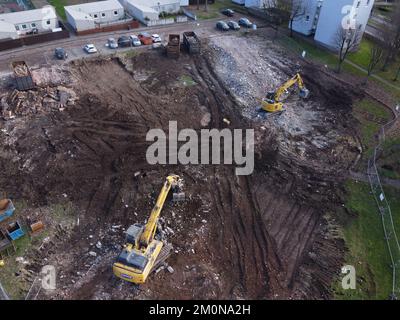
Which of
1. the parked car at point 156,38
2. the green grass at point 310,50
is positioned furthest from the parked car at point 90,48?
the green grass at point 310,50

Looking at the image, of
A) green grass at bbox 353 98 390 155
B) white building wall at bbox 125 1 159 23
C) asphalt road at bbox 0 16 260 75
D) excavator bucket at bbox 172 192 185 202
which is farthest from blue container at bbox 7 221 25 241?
white building wall at bbox 125 1 159 23

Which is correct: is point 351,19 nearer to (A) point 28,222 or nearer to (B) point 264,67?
(B) point 264,67

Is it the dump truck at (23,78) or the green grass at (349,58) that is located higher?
the dump truck at (23,78)

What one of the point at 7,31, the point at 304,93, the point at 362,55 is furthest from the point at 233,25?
the point at 7,31

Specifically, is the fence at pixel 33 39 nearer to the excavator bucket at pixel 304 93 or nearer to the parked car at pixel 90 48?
the parked car at pixel 90 48

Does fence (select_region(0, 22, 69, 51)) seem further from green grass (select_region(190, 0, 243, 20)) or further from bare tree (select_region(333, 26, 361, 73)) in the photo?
bare tree (select_region(333, 26, 361, 73))

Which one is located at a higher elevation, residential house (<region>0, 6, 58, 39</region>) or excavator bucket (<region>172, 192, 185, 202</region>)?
residential house (<region>0, 6, 58, 39</region>)

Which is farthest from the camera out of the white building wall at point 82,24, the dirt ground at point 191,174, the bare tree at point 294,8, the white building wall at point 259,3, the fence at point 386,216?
the white building wall at point 259,3
